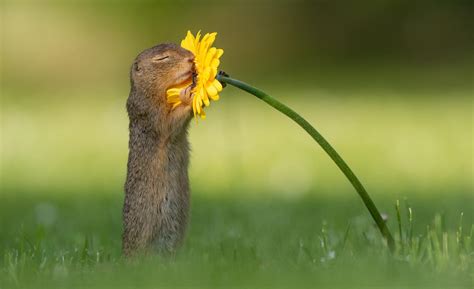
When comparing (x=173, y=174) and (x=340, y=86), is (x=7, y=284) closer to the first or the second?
(x=173, y=174)

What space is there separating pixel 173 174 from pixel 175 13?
19.0 m

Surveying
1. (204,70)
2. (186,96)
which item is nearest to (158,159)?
(186,96)

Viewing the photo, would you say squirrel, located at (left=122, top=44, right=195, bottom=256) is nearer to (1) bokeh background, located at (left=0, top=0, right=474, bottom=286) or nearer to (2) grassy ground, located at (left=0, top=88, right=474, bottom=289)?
(2) grassy ground, located at (left=0, top=88, right=474, bottom=289)

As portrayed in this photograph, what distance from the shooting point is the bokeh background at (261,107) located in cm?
915

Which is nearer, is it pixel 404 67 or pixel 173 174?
pixel 173 174

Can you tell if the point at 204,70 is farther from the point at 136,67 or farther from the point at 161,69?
the point at 136,67

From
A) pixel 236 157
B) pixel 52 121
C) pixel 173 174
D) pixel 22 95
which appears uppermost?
pixel 22 95

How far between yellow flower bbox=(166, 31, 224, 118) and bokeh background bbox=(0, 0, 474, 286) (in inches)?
97.6

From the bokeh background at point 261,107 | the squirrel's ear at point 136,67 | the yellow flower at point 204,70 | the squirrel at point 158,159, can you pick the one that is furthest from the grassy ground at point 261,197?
the squirrel's ear at point 136,67

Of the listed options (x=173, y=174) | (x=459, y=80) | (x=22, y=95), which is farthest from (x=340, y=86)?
(x=173, y=174)

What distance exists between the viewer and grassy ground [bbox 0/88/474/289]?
174 inches

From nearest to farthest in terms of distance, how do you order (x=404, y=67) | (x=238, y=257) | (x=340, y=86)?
(x=238, y=257) < (x=340, y=86) < (x=404, y=67)

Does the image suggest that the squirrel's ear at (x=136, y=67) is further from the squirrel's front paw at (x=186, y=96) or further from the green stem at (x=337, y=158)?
the green stem at (x=337, y=158)

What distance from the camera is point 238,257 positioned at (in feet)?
16.4
